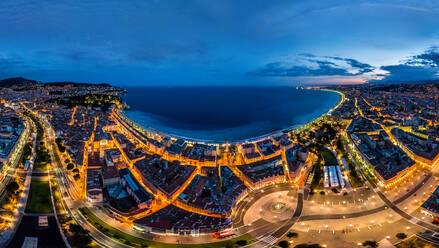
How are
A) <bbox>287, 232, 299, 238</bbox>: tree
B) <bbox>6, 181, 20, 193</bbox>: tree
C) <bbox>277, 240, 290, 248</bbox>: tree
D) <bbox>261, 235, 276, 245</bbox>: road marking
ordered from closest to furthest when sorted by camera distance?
<bbox>277, 240, 290, 248</bbox>: tree → <bbox>261, 235, 276, 245</bbox>: road marking → <bbox>287, 232, 299, 238</bbox>: tree → <bbox>6, 181, 20, 193</bbox>: tree

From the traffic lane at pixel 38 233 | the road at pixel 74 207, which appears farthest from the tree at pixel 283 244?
the traffic lane at pixel 38 233

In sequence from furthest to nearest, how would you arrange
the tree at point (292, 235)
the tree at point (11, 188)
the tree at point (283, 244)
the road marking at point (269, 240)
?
the tree at point (11, 188), the tree at point (292, 235), the road marking at point (269, 240), the tree at point (283, 244)

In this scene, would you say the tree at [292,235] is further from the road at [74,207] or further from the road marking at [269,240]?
the road at [74,207]

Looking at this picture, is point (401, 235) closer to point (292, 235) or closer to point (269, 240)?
point (292, 235)

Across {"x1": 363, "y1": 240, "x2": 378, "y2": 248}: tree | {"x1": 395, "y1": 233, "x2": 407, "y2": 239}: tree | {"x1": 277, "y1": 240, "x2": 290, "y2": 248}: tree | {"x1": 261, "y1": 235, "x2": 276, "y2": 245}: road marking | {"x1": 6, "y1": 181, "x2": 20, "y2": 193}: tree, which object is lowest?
{"x1": 261, "y1": 235, "x2": 276, "y2": 245}: road marking

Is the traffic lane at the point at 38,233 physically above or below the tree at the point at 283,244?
above

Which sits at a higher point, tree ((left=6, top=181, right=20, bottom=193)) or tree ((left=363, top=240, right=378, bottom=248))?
tree ((left=6, top=181, right=20, bottom=193))

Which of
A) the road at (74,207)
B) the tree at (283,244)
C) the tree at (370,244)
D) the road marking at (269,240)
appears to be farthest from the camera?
the road at (74,207)

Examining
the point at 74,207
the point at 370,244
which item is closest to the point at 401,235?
the point at 370,244

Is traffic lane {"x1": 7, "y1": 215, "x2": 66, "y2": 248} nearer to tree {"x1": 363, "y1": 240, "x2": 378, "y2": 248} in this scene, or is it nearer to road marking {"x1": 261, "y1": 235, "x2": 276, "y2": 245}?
road marking {"x1": 261, "y1": 235, "x2": 276, "y2": 245}

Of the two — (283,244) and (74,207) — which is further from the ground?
(74,207)

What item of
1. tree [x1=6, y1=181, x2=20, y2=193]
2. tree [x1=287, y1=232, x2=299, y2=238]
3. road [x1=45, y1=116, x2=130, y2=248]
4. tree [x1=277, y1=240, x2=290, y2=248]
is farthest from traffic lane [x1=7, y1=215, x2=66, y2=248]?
tree [x1=287, y1=232, x2=299, y2=238]
